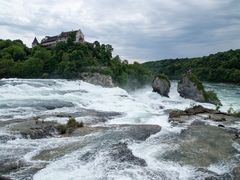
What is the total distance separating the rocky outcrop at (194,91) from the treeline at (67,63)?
14534 millimetres

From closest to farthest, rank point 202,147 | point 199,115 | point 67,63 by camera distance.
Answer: point 202,147 < point 199,115 < point 67,63

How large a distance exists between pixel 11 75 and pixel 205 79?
60.8 meters

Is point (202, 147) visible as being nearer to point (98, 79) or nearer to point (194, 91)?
point (194, 91)

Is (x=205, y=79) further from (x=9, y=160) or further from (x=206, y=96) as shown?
(x=9, y=160)

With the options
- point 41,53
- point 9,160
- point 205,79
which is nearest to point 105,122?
point 9,160

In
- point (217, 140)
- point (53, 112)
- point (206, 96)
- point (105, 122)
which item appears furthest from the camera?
point (206, 96)

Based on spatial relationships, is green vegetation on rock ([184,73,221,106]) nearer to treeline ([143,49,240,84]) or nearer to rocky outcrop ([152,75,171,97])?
rocky outcrop ([152,75,171,97])

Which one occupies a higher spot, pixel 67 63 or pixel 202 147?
pixel 67 63

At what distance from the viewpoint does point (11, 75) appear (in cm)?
6397

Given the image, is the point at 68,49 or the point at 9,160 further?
the point at 68,49

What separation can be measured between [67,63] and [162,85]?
57.4ft

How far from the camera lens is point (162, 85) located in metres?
53.6

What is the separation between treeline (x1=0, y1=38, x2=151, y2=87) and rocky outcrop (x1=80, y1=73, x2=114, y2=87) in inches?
47.9

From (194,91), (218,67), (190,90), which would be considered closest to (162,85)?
(190,90)
